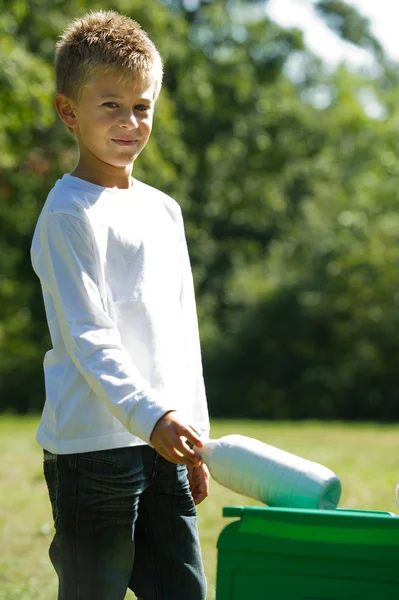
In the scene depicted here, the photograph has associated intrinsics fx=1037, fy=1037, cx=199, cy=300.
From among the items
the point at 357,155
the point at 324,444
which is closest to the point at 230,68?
the point at 357,155

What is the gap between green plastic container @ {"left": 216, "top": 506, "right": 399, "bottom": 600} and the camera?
203cm

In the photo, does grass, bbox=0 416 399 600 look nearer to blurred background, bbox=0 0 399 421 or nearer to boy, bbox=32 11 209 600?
boy, bbox=32 11 209 600

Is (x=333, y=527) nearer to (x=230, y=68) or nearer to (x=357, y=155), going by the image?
(x=230, y=68)

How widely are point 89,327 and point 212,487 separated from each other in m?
6.26

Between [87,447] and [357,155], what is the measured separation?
27.9 meters

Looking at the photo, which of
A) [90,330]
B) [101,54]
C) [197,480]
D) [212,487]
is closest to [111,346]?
[90,330]

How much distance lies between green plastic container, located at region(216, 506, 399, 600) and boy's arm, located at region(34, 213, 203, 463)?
274 mm

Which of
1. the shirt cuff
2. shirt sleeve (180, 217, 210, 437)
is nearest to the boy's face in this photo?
shirt sleeve (180, 217, 210, 437)

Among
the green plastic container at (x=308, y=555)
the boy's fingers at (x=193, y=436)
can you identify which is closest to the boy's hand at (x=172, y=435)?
the boy's fingers at (x=193, y=436)

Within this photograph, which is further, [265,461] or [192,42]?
[192,42]

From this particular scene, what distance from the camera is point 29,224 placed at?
19156mm

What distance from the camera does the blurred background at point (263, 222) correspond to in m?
19.9

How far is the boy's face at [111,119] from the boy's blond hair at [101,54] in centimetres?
2

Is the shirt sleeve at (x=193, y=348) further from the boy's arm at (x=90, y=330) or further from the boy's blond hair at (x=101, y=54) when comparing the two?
the boy's blond hair at (x=101, y=54)
